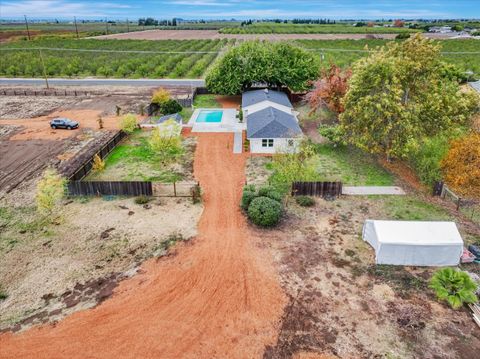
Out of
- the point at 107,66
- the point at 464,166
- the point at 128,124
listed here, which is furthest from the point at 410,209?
the point at 107,66

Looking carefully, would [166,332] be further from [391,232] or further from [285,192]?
[285,192]

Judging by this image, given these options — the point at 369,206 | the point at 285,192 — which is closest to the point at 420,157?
the point at 369,206

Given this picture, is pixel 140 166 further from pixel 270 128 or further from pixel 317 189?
pixel 317 189

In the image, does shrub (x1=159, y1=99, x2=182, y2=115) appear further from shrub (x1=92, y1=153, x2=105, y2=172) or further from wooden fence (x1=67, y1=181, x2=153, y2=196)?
wooden fence (x1=67, y1=181, x2=153, y2=196)

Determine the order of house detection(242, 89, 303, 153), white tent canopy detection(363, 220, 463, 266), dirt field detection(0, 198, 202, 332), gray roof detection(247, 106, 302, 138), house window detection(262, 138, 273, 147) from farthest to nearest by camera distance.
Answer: house window detection(262, 138, 273, 147) < gray roof detection(247, 106, 302, 138) < house detection(242, 89, 303, 153) < white tent canopy detection(363, 220, 463, 266) < dirt field detection(0, 198, 202, 332)

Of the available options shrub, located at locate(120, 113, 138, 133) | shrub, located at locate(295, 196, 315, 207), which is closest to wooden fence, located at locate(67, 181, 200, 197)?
shrub, located at locate(295, 196, 315, 207)

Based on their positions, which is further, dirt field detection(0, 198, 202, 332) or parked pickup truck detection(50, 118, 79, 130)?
parked pickup truck detection(50, 118, 79, 130)

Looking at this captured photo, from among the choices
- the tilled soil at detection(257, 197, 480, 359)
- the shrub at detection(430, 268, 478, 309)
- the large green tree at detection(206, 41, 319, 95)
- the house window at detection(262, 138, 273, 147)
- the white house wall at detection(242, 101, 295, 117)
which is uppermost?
the large green tree at detection(206, 41, 319, 95)
